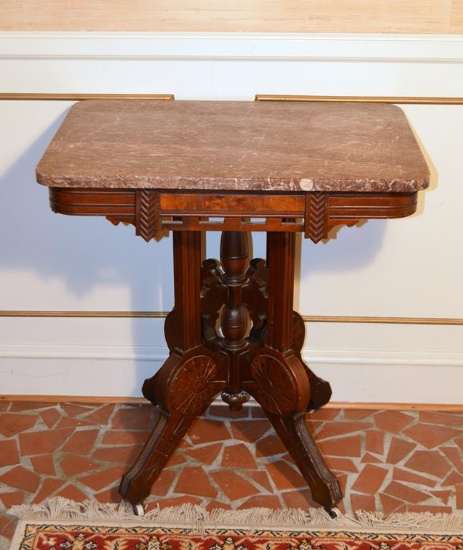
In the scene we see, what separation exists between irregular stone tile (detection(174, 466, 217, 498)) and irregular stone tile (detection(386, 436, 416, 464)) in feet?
1.93

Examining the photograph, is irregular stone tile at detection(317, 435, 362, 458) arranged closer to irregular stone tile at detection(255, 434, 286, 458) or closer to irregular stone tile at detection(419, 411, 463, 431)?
irregular stone tile at detection(255, 434, 286, 458)

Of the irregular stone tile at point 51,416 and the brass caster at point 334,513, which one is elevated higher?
the brass caster at point 334,513

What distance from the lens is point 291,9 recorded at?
2.38 metres

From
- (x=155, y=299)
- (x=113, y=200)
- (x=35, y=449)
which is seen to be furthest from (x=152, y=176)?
(x=35, y=449)

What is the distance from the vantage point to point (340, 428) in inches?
108

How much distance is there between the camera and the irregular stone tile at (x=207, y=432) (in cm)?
268

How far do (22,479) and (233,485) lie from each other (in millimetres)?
653

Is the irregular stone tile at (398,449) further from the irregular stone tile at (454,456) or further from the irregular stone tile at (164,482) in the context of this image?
the irregular stone tile at (164,482)

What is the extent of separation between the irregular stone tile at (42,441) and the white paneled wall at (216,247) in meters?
0.22

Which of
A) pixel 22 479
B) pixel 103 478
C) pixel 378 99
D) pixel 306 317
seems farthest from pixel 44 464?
pixel 378 99

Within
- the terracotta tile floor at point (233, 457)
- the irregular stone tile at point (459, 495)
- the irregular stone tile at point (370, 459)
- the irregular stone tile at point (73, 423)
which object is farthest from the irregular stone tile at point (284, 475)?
the irregular stone tile at point (73, 423)

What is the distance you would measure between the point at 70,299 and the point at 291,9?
1.20m

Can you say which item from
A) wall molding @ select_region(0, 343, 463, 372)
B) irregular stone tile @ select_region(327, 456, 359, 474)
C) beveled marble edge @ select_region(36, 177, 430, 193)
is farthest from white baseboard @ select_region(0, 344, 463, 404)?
beveled marble edge @ select_region(36, 177, 430, 193)

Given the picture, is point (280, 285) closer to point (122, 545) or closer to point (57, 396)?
point (122, 545)
